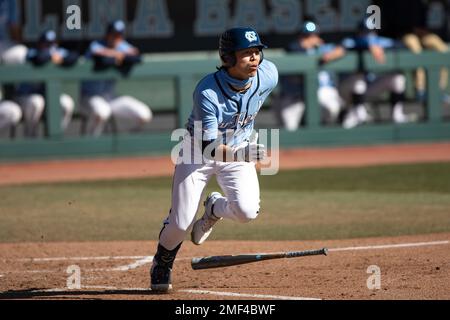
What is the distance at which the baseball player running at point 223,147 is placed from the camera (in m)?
6.44

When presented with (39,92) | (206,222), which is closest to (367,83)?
(39,92)

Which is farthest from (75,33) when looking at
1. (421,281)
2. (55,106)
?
(421,281)

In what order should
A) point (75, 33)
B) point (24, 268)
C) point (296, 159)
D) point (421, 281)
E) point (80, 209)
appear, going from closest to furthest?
point (421, 281)
point (24, 268)
point (80, 209)
point (296, 159)
point (75, 33)

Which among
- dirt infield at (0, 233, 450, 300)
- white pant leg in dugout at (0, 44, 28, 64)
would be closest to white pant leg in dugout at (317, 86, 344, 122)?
white pant leg in dugout at (0, 44, 28, 64)

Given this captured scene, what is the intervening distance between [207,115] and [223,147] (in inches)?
9.1

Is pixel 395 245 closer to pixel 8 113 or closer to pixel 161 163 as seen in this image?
pixel 161 163

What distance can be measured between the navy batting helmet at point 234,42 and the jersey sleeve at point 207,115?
29cm

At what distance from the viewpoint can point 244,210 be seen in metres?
6.53

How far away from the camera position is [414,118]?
1597cm

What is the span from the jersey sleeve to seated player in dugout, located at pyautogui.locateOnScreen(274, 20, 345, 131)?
8.92 metres

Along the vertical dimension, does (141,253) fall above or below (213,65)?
below

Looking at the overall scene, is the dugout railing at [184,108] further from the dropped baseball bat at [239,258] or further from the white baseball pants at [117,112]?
the dropped baseball bat at [239,258]

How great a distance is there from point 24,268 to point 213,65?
7.56m

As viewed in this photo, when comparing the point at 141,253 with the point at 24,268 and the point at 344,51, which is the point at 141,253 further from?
the point at 344,51
